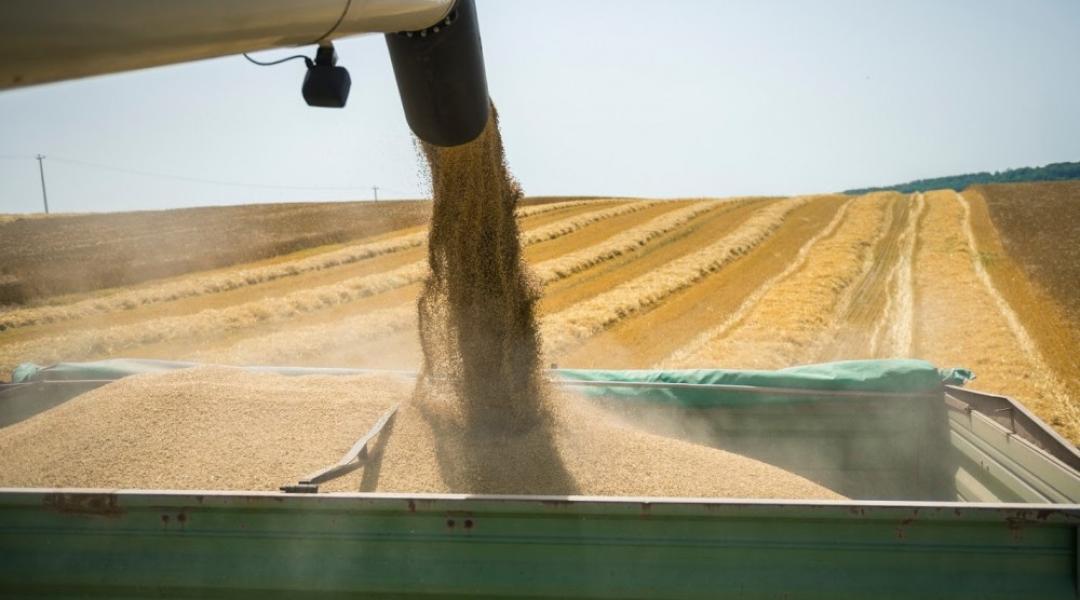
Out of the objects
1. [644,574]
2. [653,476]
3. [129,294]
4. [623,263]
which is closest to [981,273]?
[623,263]

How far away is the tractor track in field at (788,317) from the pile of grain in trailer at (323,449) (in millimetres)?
5045

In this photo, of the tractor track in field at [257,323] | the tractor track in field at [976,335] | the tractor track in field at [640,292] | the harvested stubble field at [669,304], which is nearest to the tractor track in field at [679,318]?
the harvested stubble field at [669,304]

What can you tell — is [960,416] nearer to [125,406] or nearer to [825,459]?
[825,459]

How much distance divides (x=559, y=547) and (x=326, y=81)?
4.62ft

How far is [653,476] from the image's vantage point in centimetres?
318

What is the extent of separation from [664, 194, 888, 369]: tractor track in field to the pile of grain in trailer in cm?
505

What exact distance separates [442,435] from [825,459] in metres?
1.99

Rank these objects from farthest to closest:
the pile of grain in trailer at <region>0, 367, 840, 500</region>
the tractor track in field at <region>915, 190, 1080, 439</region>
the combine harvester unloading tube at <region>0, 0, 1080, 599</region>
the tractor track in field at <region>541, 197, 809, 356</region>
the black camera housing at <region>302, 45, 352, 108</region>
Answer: the tractor track in field at <region>541, 197, 809, 356</region>, the tractor track in field at <region>915, 190, 1080, 439</region>, the pile of grain in trailer at <region>0, 367, 840, 500</region>, the combine harvester unloading tube at <region>0, 0, 1080, 599</region>, the black camera housing at <region>302, 45, 352, 108</region>

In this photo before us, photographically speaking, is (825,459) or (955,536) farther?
(825,459)

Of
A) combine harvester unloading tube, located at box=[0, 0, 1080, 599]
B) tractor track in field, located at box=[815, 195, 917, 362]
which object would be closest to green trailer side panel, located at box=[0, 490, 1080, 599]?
combine harvester unloading tube, located at box=[0, 0, 1080, 599]

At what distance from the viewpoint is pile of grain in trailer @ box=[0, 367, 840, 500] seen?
3080 millimetres

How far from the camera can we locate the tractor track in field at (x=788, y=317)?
8742mm

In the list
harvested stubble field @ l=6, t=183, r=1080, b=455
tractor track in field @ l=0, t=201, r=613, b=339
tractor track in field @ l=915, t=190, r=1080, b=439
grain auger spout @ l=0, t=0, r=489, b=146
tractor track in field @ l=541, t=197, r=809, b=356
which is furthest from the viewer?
tractor track in field @ l=0, t=201, r=613, b=339

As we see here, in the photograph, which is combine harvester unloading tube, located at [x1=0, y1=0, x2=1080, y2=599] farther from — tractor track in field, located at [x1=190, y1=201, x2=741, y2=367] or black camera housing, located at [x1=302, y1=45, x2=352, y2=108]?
tractor track in field, located at [x1=190, y1=201, x2=741, y2=367]
